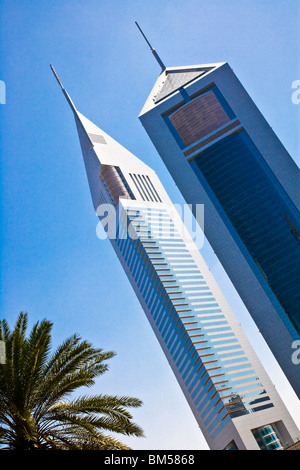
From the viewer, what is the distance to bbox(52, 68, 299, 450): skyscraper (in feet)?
246

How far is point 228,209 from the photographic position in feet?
270

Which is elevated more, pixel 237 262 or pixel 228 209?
pixel 228 209

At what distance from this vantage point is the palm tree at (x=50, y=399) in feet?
50.5

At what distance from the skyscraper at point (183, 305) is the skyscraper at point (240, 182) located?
37.7ft

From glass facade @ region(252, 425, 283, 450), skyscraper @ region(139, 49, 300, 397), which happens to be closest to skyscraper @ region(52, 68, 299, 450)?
glass facade @ region(252, 425, 283, 450)

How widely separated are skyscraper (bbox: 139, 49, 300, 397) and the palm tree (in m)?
59.4

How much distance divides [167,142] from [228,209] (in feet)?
68.4

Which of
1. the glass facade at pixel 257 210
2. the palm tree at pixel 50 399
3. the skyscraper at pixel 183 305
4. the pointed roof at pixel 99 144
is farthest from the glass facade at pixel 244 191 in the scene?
the palm tree at pixel 50 399

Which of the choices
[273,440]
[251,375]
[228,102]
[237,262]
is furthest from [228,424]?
[228,102]

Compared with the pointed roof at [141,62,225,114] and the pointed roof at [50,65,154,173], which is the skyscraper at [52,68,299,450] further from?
the pointed roof at [141,62,225,114]

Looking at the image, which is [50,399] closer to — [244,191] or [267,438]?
[267,438]

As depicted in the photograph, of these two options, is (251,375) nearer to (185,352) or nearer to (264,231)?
(185,352)

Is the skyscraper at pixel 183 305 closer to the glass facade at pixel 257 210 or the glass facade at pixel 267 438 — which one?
the glass facade at pixel 267 438

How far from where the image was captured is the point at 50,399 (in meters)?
16.5
